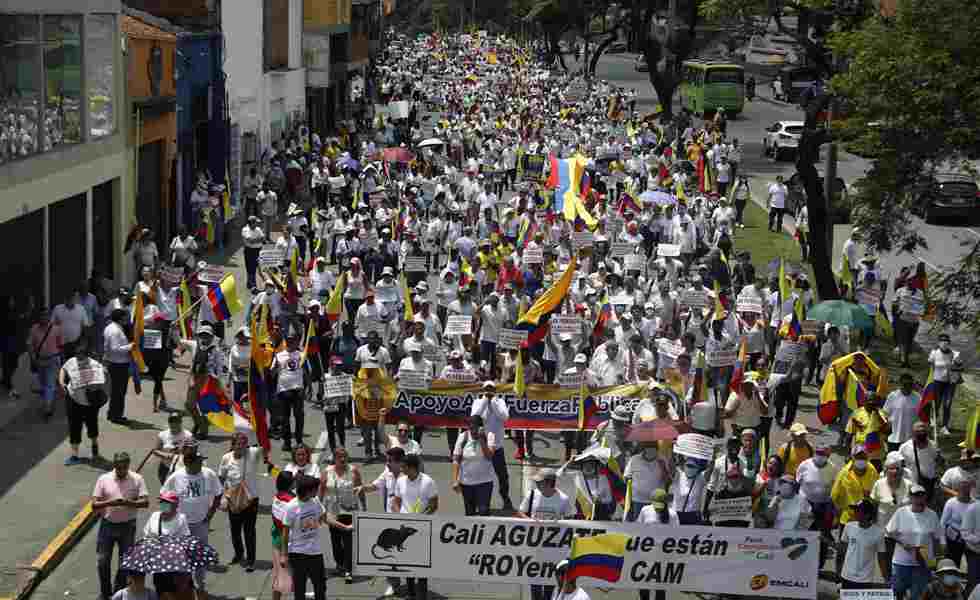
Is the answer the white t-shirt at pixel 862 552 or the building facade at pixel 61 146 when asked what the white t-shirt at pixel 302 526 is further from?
the building facade at pixel 61 146

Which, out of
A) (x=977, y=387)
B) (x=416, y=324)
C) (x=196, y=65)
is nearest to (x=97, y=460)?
(x=416, y=324)

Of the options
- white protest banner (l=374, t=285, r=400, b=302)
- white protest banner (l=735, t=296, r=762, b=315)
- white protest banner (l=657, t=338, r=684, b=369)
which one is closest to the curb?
white protest banner (l=374, t=285, r=400, b=302)

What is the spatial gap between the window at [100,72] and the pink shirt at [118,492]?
1489 centimetres

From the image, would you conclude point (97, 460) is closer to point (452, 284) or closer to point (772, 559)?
point (452, 284)

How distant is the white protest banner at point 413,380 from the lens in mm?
17359

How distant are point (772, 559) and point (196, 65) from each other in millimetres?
25937

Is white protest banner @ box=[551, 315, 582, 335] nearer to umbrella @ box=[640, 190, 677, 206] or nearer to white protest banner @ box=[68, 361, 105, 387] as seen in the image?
white protest banner @ box=[68, 361, 105, 387]

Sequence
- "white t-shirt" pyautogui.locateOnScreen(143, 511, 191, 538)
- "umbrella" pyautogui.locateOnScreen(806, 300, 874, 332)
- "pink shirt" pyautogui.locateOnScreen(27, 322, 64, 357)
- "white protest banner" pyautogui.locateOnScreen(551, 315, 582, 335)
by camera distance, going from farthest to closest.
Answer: "umbrella" pyautogui.locateOnScreen(806, 300, 874, 332) < "white protest banner" pyautogui.locateOnScreen(551, 315, 582, 335) < "pink shirt" pyautogui.locateOnScreen(27, 322, 64, 357) < "white t-shirt" pyautogui.locateOnScreen(143, 511, 191, 538)

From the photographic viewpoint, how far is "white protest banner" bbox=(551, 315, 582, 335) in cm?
1961

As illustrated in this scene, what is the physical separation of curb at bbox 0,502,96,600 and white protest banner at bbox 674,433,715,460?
17.9 ft

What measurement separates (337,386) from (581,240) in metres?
9.64

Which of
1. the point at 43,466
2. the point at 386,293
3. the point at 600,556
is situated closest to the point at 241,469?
the point at 600,556

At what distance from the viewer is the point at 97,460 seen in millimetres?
17438

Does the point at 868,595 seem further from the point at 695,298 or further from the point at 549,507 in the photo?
the point at 695,298
